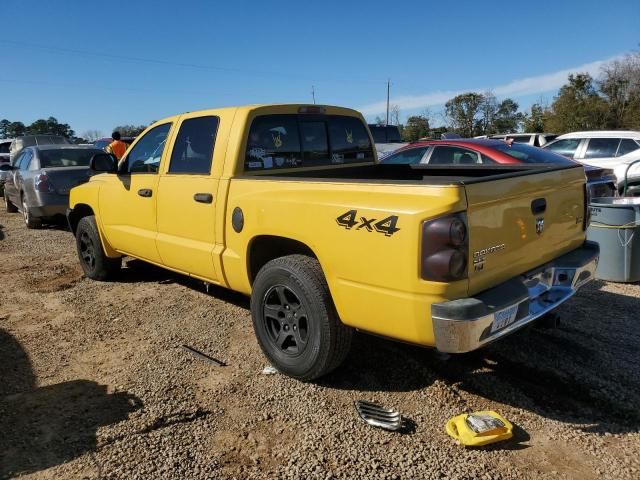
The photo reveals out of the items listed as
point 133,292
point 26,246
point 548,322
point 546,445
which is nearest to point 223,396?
point 546,445

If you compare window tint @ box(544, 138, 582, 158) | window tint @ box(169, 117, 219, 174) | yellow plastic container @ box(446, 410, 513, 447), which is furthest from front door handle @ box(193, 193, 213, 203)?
window tint @ box(544, 138, 582, 158)

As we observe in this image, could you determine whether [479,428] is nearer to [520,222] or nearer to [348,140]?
[520,222]

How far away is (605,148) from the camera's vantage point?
12.1 m

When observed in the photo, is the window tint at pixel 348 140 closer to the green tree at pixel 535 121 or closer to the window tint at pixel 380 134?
the window tint at pixel 380 134

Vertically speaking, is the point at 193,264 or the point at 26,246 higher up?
the point at 193,264

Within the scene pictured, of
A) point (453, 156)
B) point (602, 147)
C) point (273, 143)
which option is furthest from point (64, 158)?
point (602, 147)

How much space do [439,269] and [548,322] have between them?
1442 millimetres

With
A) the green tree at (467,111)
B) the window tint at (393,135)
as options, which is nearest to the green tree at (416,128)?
the green tree at (467,111)

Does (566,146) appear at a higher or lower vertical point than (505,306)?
higher

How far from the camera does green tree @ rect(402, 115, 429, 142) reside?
167 feet

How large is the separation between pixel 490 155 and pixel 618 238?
2081mm

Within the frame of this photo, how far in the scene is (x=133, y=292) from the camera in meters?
5.83

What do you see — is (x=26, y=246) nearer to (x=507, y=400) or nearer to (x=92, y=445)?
(x=92, y=445)

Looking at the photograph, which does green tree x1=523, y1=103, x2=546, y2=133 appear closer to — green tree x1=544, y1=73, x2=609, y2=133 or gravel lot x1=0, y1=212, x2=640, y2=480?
green tree x1=544, y1=73, x2=609, y2=133
